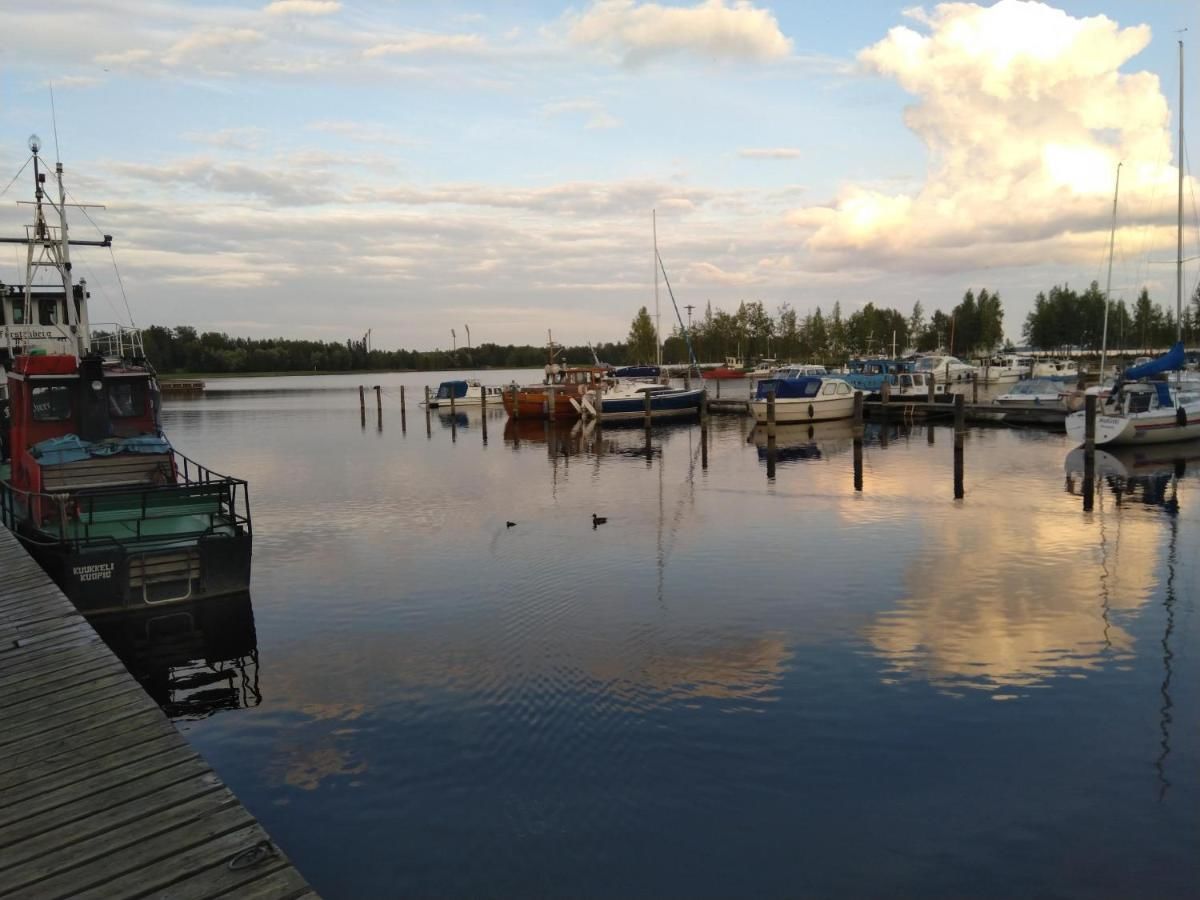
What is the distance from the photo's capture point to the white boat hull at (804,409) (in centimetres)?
5775

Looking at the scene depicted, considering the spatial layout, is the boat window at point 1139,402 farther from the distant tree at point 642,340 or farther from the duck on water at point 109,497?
the distant tree at point 642,340

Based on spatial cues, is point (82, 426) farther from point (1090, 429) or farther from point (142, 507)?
point (1090, 429)

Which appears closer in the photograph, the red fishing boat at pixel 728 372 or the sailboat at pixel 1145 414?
the sailboat at pixel 1145 414

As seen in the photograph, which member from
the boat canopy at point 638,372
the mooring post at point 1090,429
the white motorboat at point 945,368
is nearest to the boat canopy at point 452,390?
the boat canopy at point 638,372

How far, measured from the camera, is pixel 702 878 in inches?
346

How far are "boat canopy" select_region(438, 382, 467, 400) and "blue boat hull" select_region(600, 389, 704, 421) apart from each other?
24.1 m

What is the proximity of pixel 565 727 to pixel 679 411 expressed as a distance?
57410 millimetres

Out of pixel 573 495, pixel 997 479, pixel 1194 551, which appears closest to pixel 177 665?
pixel 573 495

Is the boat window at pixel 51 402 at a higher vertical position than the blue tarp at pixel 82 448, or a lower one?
higher

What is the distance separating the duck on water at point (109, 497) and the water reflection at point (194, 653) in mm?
349

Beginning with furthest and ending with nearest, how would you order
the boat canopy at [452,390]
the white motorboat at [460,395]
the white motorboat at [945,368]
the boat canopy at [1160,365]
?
1. the boat canopy at [452,390]
2. the white motorboat at [460,395]
3. the white motorboat at [945,368]
4. the boat canopy at [1160,365]

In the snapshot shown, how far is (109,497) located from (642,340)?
148 meters

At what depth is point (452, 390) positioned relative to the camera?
8638cm

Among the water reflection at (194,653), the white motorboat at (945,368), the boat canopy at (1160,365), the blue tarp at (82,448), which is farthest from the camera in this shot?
the white motorboat at (945,368)
